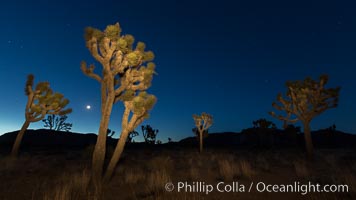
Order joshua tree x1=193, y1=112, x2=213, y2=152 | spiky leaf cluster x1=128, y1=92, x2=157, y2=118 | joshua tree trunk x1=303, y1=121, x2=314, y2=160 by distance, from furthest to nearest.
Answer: joshua tree x1=193, y1=112, x2=213, y2=152 → joshua tree trunk x1=303, y1=121, x2=314, y2=160 → spiky leaf cluster x1=128, y1=92, x2=157, y2=118

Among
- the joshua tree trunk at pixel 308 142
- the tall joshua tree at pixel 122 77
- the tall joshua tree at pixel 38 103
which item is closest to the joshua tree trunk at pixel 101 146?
the tall joshua tree at pixel 122 77

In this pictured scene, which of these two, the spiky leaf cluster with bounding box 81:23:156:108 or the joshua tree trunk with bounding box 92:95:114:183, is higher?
the spiky leaf cluster with bounding box 81:23:156:108

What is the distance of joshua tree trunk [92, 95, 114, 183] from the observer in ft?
23.3

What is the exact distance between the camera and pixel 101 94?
7980 mm

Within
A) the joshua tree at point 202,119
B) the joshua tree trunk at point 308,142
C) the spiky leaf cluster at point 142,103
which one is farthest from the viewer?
the joshua tree at point 202,119

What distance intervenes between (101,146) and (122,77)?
274cm

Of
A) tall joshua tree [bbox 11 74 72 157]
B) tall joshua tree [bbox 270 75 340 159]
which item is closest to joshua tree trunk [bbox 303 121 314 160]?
tall joshua tree [bbox 270 75 340 159]

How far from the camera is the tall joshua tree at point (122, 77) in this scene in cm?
737

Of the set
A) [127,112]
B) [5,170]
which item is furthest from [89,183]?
[5,170]

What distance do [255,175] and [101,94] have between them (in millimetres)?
6713

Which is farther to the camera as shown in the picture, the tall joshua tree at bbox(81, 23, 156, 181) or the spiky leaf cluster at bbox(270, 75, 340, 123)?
the spiky leaf cluster at bbox(270, 75, 340, 123)

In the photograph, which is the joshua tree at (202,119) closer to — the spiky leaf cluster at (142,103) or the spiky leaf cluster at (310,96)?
the spiky leaf cluster at (310,96)

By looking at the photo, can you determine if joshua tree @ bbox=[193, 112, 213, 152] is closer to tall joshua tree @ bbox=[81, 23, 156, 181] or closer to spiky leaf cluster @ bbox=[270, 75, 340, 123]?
spiky leaf cluster @ bbox=[270, 75, 340, 123]

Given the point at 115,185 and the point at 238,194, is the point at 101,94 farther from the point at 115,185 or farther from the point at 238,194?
the point at 238,194
